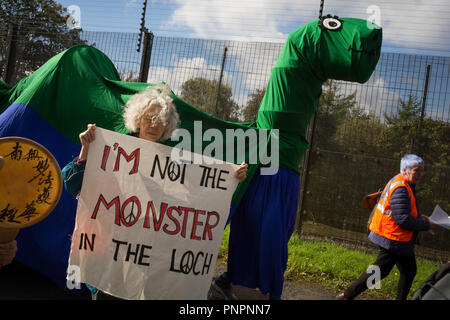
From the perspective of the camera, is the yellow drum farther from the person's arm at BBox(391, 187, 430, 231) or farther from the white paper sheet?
the white paper sheet

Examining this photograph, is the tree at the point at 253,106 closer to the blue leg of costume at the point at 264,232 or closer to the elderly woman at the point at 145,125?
the blue leg of costume at the point at 264,232

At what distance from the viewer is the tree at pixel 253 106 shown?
540 cm

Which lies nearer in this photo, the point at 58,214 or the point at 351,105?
the point at 58,214

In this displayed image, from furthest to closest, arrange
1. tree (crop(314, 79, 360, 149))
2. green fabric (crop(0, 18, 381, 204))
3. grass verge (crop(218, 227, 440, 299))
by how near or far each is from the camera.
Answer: tree (crop(314, 79, 360, 149)) < grass verge (crop(218, 227, 440, 299)) < green fabric (crop(0, 18, 381, 204))

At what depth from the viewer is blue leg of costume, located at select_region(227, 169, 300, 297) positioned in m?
2.72

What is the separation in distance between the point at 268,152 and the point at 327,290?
2047 millimetres

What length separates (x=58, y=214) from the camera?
2.88 metres

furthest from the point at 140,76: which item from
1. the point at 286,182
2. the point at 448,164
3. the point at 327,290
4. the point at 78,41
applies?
the point at 448,164

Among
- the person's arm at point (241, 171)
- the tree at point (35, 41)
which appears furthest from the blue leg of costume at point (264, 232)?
Answer: the tree at point (35, 41)

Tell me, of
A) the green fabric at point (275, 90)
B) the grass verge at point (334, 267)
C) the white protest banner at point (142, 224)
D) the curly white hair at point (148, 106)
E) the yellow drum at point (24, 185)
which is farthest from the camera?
the grass verge at point (334, 267)

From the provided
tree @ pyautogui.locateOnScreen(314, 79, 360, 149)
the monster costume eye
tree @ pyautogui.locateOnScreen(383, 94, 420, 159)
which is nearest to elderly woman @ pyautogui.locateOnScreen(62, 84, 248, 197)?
the monster costume eye

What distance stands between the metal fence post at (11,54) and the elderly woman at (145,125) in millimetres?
5246

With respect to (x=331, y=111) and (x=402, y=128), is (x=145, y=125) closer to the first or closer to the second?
(x=331, y=111)
